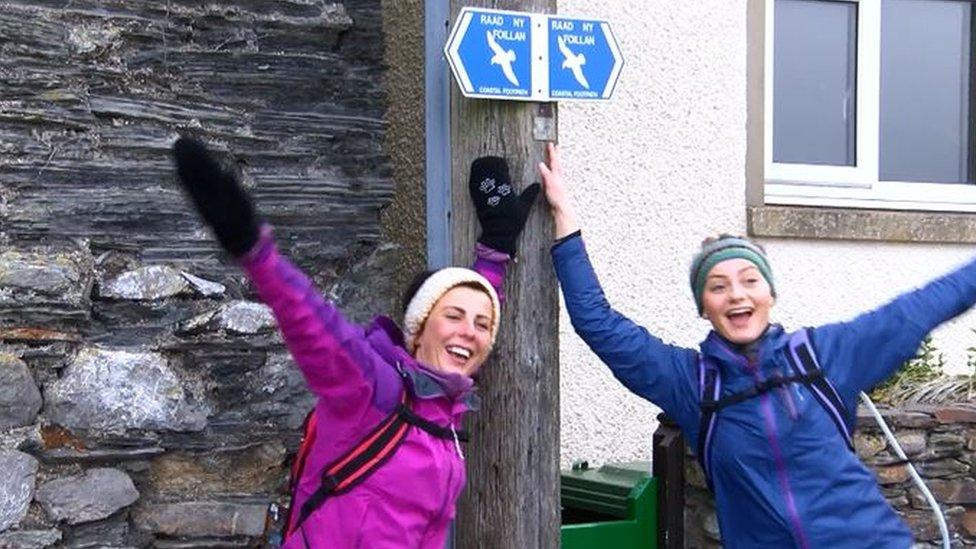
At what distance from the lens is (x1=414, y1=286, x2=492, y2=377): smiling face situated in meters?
3.26

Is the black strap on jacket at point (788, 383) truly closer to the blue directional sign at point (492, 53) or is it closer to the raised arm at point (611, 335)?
the raised arm at point (611, 335)

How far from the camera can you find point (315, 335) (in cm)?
291

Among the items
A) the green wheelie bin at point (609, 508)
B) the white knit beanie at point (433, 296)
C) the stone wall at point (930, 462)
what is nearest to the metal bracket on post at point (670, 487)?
the green wheelie bin at point (609, 508)

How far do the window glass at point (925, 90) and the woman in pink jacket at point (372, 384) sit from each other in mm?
3406

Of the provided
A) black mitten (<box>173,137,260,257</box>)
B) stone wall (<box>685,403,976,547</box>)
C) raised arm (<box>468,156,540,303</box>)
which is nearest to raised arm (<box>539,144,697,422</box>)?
raised arm (<box>468,156,540,303</box>)

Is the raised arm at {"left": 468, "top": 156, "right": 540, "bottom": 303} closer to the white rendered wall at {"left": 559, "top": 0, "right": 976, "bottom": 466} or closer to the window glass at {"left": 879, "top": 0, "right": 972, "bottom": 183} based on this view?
the white rendered wall at {"left": 559, "top": 0, "right": 976, "bottom": 466}

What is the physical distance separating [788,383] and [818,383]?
3.3 inches

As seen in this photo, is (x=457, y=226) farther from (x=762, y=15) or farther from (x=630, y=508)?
(x=762, y=15)

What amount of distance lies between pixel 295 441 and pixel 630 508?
108cm

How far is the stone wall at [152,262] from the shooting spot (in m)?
3.82

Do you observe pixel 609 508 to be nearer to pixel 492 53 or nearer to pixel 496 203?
pixel 496 203

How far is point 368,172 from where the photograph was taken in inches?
175

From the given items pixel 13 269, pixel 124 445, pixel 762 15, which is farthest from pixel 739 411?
pixel 762 15

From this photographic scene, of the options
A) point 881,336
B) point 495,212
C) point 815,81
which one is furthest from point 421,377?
point 815,81
